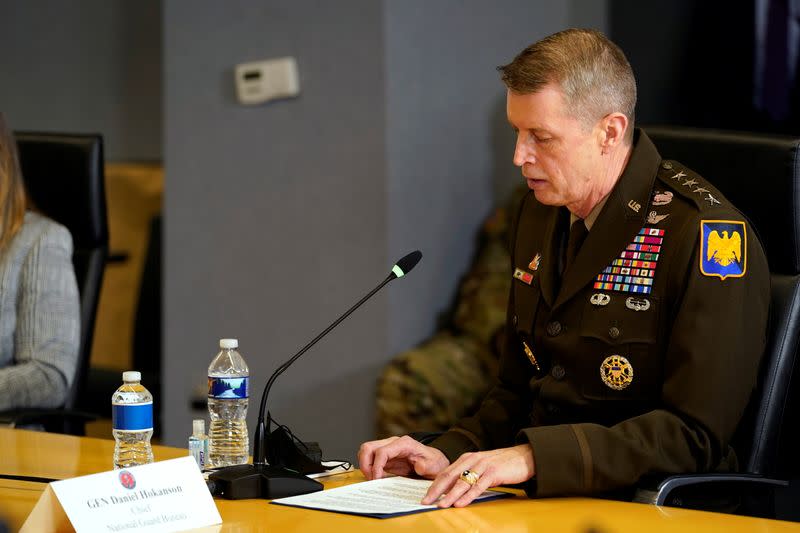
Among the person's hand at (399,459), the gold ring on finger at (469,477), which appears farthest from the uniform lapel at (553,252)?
the gold ring on finger at (469,477)

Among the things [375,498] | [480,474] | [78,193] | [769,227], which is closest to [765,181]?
[769,227]

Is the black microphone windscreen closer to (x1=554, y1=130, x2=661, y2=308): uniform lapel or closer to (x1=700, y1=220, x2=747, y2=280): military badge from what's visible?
(x1=554, y1=130, x2=661, y2=308): uniform lapel

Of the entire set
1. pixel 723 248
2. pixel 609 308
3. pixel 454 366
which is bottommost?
pixel 454 366

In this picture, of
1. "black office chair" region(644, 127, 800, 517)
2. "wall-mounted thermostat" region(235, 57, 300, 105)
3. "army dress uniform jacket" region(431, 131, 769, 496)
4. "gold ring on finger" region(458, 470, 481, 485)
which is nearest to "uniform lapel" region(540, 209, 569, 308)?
"army dress uniform jacket" region(431, 131, 769, 496)

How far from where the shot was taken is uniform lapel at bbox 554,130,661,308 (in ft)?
5.76

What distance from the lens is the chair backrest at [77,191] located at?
8.38 feet

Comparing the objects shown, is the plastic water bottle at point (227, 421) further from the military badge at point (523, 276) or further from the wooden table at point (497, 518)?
the military badge at point (523, 276)

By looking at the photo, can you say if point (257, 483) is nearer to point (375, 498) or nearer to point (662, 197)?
point (375, 498)

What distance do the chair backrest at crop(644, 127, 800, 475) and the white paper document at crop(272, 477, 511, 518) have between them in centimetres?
47

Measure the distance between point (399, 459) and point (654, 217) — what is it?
54 centimetres

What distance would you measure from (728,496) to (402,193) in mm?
1653

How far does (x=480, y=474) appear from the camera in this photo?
146cm

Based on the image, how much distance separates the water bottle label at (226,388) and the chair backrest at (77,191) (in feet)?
3.03

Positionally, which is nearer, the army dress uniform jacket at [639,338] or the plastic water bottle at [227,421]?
the army dress uniform jacket at [639,338]
